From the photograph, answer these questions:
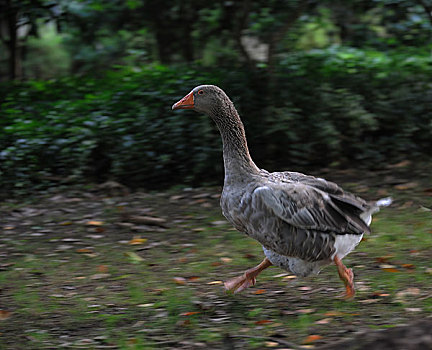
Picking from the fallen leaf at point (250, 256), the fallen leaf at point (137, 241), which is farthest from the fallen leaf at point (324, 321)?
the fallen leaf at point (137, 241)

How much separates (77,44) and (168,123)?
169 inches

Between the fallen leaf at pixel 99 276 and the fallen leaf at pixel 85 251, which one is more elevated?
the fallen leaf at pixel 99 276

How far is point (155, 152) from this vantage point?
344 inches

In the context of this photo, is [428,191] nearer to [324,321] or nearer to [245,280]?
[245,280]

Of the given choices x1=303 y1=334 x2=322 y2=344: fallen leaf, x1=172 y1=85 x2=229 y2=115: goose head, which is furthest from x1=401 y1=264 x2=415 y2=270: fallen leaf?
x1=172 y1=85 x2=229 y2=115: goose head

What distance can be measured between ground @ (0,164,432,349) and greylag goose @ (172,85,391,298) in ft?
1.08

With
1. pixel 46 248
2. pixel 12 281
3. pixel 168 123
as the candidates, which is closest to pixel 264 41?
pixel 168 123

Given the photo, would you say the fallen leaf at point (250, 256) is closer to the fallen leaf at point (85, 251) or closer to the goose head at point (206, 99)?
the fallen leaf at point (85, 251)

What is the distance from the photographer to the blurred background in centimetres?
866

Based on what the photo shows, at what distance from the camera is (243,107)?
8.66m

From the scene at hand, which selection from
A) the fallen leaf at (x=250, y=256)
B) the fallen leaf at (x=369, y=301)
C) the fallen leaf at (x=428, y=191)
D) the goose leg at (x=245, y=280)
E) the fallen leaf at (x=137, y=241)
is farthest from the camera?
the fallen leaf at (x=428, y=191)

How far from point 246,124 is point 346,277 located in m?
4.24

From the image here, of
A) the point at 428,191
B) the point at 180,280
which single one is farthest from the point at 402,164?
the point at 180,280

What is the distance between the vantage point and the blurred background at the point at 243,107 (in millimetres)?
8664
